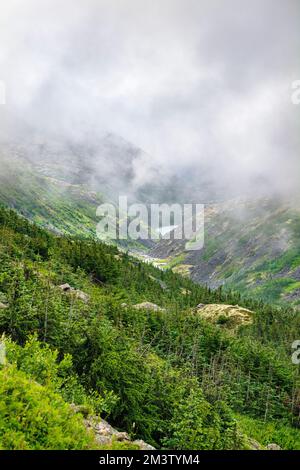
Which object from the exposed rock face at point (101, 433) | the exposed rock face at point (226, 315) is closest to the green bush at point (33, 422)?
the exposed rock face at point (101, 433)

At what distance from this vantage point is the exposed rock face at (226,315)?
400 ft

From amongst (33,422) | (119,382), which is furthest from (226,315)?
(33,422)

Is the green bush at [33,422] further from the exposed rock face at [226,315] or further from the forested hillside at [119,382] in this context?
the exposed rock face at [226,315]

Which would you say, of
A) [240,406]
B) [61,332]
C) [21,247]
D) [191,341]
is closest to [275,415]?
[240,406]

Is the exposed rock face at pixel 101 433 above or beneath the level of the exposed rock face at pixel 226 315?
beneath

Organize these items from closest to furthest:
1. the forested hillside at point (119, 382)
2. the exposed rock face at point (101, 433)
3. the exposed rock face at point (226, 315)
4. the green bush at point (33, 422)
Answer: the green bush at point (33, 422)
the forested hillside at point (119, 382)
the exposed rock face at point (101, 433)
the exposed rock face at point (226, 315)

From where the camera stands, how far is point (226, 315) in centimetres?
12488

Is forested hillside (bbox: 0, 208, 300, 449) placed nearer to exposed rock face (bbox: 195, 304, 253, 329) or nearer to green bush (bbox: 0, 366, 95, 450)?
green bush (bbox: 0, 366, 95, 450)

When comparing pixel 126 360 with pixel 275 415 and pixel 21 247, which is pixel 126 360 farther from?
pixel 21 247

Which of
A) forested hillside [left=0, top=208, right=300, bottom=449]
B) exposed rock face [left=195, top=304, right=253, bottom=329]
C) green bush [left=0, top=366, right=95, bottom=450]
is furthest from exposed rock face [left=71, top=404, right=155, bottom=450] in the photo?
exposed rock face [left=195, top=304, right=253, bottom=329]

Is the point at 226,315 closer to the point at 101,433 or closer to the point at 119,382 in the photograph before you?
the point at 119,382

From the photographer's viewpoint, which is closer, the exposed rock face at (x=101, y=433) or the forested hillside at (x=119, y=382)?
the forested hillside at (x=119, y=382)
